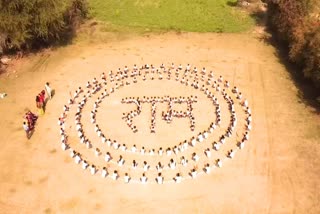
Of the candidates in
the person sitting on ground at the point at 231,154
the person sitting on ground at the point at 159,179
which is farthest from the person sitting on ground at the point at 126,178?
the person sitting on ground at the point at 231,154

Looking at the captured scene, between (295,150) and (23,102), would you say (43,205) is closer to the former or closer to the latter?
(23,102)

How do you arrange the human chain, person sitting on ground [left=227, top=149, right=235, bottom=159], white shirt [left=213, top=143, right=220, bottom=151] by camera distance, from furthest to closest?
the human chain → white shirt [left=213, top=143, right=220, bottom=151] → person sitting on ground [left=227, top=149, right=235, bottom=159]

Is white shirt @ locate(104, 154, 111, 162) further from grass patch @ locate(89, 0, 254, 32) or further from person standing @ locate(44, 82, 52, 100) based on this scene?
grass patch @ locate(89, 0, 254, 32)

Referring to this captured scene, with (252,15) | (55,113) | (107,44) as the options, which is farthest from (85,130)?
(252,15)

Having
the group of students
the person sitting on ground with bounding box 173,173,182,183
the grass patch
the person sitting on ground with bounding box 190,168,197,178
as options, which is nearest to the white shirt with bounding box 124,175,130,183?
the person sitting on ground with bounding box 173,173,182,183

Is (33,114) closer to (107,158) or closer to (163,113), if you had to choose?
(107,158)

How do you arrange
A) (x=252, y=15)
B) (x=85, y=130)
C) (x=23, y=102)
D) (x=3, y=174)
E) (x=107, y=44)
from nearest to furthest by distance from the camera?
(x=3, y=174) < (x=85, y=130) < (x=23, y=102) < (x=107, y=44) < (x=252, y=15)
